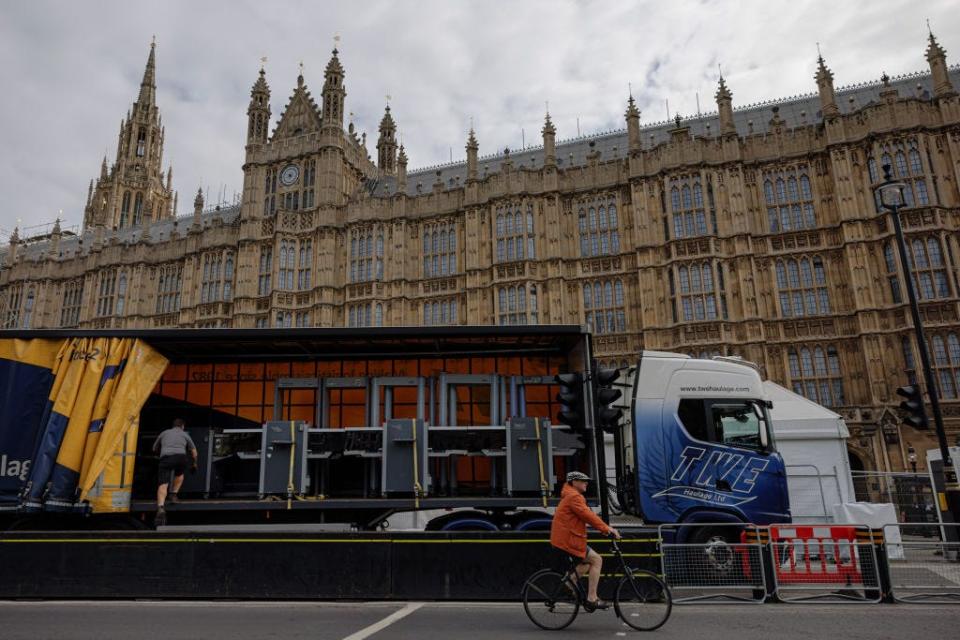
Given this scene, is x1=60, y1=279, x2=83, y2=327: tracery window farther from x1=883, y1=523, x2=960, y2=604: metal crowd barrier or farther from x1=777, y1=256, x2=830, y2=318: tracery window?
x1=883, y1=523, x2=960, y2=604: metal crowd barrier

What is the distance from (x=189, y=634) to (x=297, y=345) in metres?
5.68

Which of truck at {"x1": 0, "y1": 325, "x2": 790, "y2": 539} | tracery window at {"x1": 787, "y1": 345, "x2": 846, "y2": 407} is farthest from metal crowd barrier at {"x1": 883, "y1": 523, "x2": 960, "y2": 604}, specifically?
tracery window at {"x1": 787, "y1": 345, "x2": 846, "y2": 407}

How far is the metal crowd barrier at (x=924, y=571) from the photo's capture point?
9.61 m

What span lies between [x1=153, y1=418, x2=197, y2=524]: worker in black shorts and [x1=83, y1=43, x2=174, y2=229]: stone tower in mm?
61656

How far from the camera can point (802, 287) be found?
31578mm

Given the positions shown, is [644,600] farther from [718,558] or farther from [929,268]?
[929,268]

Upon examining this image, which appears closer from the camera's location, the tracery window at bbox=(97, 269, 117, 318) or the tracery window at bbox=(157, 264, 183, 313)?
the tracery window at bbox=(157, 264, 183, 313)

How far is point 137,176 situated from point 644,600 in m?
73.2

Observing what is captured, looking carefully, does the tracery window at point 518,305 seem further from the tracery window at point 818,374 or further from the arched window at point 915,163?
the arched window at point 915,163

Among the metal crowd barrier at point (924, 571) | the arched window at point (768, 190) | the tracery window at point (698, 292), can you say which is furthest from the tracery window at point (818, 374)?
the metal crowd barrier at point (924, 571)

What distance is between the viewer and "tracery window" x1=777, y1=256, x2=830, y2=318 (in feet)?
102

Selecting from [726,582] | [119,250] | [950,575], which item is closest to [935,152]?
[950,575]

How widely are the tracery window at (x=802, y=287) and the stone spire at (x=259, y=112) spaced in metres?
34.4

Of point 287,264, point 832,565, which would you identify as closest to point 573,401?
point 832,565
